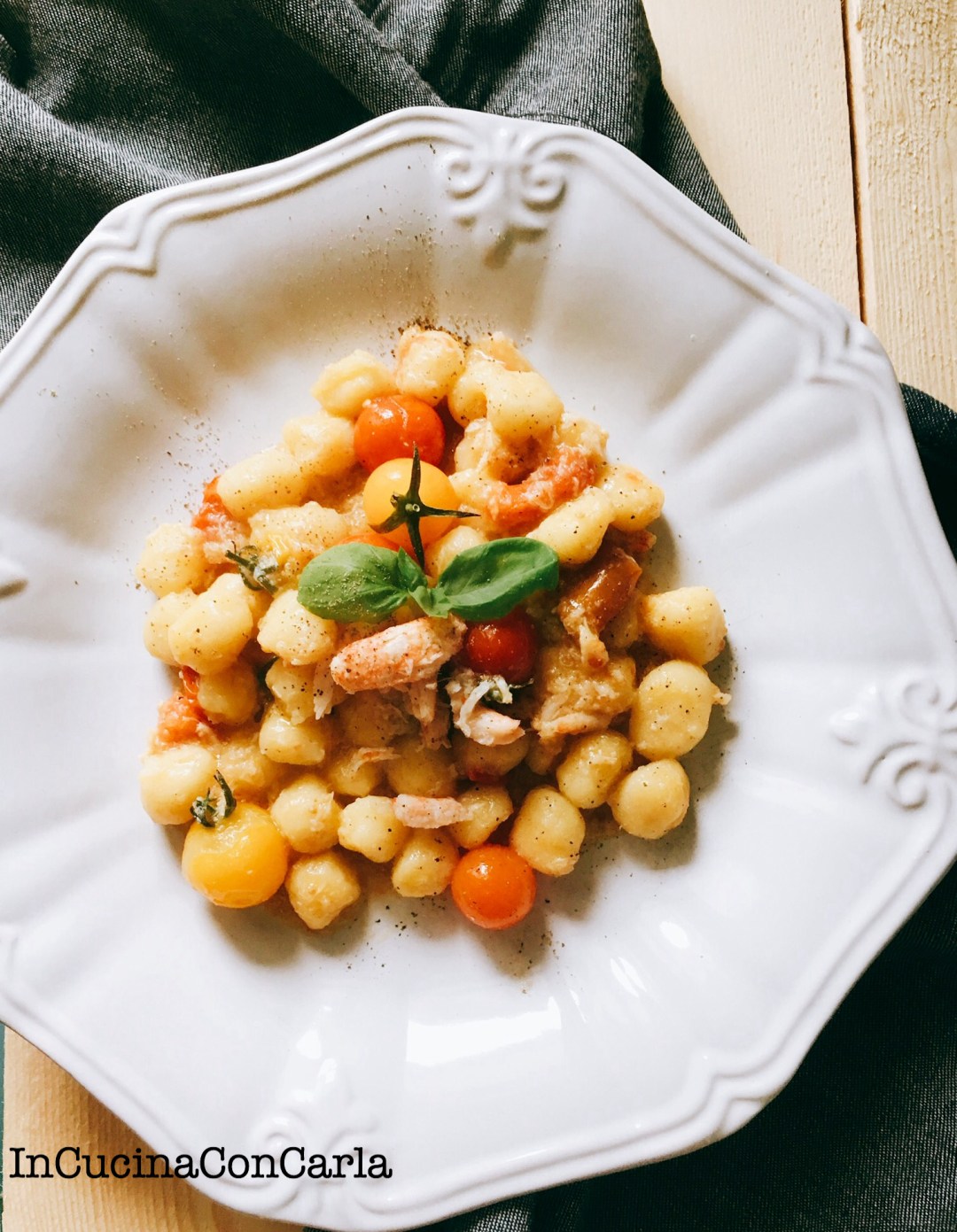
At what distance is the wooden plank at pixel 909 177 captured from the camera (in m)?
1.99

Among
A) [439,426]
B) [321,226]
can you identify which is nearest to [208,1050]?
[439,426]

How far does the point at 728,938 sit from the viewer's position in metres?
1.79

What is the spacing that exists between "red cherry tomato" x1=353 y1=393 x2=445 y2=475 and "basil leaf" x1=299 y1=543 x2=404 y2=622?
0.28 meters

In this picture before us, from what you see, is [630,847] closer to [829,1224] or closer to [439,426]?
[829,1224]

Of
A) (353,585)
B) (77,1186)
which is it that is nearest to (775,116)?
(353,585)

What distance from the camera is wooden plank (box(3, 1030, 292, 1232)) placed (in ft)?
6.17

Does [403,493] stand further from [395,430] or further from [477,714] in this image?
[477,714]

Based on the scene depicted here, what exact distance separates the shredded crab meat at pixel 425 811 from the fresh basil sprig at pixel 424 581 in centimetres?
37

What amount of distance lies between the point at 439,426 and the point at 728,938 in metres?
1.18

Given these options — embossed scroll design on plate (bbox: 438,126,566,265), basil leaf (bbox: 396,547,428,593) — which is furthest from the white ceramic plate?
basil leaf (bbox: 396,547,428,593)

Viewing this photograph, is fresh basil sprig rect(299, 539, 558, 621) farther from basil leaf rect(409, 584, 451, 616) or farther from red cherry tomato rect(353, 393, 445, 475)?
red cherry tomato rect(353, 393, 445, 475)

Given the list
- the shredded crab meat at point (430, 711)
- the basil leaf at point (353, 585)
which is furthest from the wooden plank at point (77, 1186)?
the basil leaf at point (353, 585)

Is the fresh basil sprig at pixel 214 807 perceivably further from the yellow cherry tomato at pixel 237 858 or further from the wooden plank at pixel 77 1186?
the wooden plank at pixel 77 1186

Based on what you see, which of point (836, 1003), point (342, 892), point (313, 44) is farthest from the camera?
point (313, 44)
